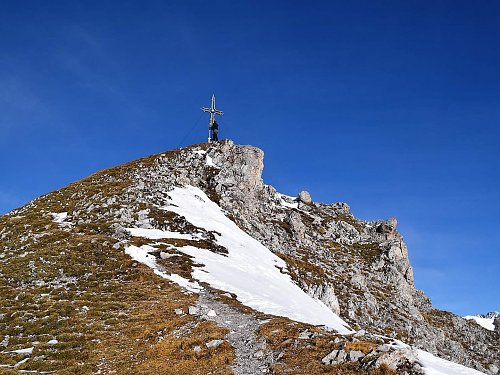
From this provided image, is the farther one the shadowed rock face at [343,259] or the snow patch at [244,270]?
the shadowed rock face at [343,259]

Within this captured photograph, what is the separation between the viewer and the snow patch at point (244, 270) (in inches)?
1698

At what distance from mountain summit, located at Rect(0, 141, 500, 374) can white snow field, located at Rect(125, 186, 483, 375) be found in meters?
0.29

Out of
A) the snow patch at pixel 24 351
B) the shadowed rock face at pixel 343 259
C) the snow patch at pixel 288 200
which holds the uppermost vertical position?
the snow patch at pixel 288 200

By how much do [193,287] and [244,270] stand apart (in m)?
12.3

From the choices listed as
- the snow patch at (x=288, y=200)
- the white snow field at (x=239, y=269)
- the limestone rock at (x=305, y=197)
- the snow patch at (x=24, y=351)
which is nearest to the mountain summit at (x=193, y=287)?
the snow patch at (x=24, y=351)

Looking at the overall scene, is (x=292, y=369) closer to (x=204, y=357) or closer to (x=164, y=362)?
(x=204, y=357)

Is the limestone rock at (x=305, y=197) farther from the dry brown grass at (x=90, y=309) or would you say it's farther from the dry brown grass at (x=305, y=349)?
the dry brown grass at (x=305, y=349)

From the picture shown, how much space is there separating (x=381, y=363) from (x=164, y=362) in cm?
1269

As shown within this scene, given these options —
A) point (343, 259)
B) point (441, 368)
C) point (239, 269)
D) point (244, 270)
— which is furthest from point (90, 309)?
point (343, 259)

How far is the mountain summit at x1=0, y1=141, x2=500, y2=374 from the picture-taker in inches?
982

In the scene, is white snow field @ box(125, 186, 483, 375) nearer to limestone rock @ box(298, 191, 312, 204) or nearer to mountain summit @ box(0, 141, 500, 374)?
mountain summit @ box(0, 141, 500, 374)

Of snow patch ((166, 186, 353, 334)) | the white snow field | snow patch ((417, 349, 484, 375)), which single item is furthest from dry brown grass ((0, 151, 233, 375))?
snow patch ((417, 349, 484, 375))

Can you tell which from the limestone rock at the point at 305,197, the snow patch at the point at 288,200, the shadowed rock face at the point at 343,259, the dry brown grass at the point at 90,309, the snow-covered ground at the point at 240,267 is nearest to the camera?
the dry brown grass at the point at 90,309

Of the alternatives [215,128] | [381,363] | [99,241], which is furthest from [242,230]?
[381,363]
